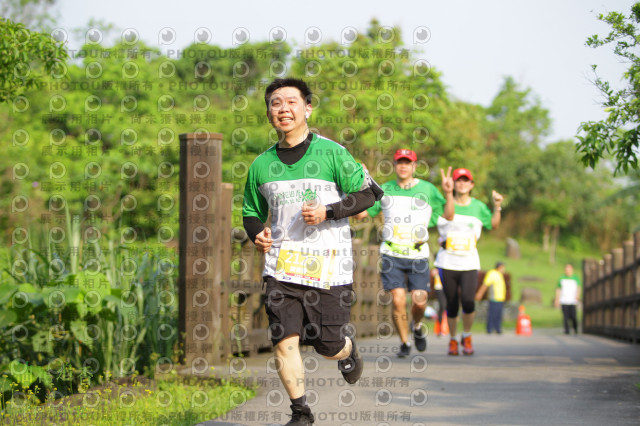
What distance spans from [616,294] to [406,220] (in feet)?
30.6

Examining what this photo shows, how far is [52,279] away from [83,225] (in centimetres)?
67

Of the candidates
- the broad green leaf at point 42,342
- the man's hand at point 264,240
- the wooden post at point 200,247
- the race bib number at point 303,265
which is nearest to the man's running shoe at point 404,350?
the wooden post at point 200,247

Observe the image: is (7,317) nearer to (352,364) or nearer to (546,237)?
(352,364)

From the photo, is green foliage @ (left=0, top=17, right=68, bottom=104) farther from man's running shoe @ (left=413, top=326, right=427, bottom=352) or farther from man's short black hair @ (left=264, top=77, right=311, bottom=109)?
man's running shoe @ (left=413, top=326, right=427, bottom=352)

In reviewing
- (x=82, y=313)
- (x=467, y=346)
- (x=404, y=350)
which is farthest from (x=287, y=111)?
(x=467, y=346)

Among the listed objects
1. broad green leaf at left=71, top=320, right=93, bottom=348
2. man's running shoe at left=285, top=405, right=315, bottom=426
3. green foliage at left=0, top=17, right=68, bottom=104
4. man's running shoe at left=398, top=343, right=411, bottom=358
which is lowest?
man's running shoe at left=285, top=405, right=315, bottom=426

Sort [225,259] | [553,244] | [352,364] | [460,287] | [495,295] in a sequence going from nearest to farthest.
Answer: [352,364]
[225,259]
[460,287]
[495,295]
[553,244]

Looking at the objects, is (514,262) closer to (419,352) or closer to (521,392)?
(419,352)

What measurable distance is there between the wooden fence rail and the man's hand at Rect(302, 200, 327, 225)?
971 cm

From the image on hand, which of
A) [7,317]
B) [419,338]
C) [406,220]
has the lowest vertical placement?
[419,338]

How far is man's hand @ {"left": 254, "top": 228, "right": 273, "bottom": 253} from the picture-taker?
16.8 feet

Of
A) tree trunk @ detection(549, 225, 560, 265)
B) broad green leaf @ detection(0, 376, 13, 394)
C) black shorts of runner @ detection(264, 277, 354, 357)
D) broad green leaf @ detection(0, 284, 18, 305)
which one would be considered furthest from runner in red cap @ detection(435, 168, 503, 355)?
tree trunk @ detection(549, 225, 560, 265)

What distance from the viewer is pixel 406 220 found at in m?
9.59

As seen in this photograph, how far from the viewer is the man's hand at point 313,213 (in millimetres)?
4941
